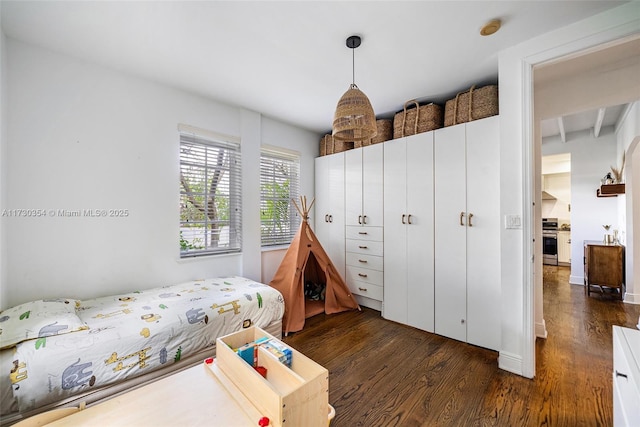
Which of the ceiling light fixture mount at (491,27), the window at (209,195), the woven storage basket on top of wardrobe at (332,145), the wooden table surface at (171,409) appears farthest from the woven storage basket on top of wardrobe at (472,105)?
the wooden table surface at (171,409)

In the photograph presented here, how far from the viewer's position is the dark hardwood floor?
154 centimetres

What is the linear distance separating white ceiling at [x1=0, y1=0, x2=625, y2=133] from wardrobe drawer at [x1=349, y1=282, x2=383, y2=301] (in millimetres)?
2258

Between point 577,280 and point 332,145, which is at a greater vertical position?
point 332,145

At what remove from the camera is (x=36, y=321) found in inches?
57.9

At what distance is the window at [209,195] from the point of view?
264cm

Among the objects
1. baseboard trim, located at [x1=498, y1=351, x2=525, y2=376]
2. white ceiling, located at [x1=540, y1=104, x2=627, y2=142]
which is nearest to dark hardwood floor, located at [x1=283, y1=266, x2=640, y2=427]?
baseboard trim, located at [x1=498, y1=351, x2=525, y2=376]

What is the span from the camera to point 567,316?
301 centimetres

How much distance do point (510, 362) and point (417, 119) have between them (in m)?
2.33

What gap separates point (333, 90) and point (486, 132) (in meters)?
1.47

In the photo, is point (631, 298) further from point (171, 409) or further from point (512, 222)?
point (171, 409)

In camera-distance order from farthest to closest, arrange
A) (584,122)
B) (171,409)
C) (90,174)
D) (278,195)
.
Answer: (584,122) → (278,195) → (90,174) → (171,409)

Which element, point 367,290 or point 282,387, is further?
point 367,290

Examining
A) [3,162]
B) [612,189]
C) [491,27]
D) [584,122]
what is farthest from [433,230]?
[584,122]

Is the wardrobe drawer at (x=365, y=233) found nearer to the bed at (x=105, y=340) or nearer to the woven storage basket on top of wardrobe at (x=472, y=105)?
the woven storage basket on top of wardrobe at (x=472, y=105)
